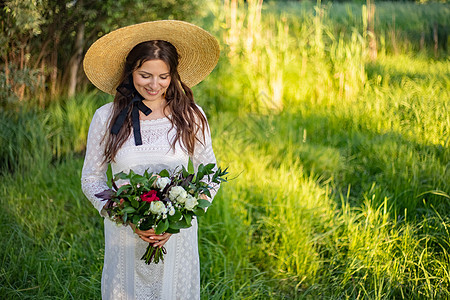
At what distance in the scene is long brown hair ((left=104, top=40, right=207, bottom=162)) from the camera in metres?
2.13

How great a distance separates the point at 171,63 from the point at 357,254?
1.83 m

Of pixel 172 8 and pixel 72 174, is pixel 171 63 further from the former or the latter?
pixel 172 8

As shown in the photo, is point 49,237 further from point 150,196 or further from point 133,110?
point 150,196

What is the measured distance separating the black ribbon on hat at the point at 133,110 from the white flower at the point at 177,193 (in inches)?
15.9

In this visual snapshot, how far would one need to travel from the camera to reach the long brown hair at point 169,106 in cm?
213

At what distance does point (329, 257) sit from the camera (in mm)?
3395

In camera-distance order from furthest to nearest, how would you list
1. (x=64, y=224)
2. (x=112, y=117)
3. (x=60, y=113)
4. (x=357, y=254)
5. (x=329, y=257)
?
(x=60, y=113)
(x=64, y=224)
(x=329, y=257)
(x=357, y=254)
(x=112, y=117)

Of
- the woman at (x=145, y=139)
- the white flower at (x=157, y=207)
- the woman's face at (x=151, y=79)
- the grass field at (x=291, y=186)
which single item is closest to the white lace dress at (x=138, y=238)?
the woman at (x=145, y=139)

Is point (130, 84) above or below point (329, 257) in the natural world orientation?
above

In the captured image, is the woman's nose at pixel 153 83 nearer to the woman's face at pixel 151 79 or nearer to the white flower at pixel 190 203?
the woman's face at pixel 151 79

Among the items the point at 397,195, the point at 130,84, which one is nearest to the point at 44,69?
the point at 130,84

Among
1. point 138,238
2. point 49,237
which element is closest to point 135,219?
point 138,238

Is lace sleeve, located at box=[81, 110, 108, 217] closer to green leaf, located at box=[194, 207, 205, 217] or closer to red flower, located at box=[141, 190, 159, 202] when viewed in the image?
red flower, located at box=[141, 190, 159, 202]

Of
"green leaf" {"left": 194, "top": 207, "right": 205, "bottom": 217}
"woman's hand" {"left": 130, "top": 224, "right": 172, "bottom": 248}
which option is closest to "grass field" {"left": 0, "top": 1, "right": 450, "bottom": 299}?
"woman's hand" {"left": 130, "top": 224, "right": 172, "bottom": 248}
